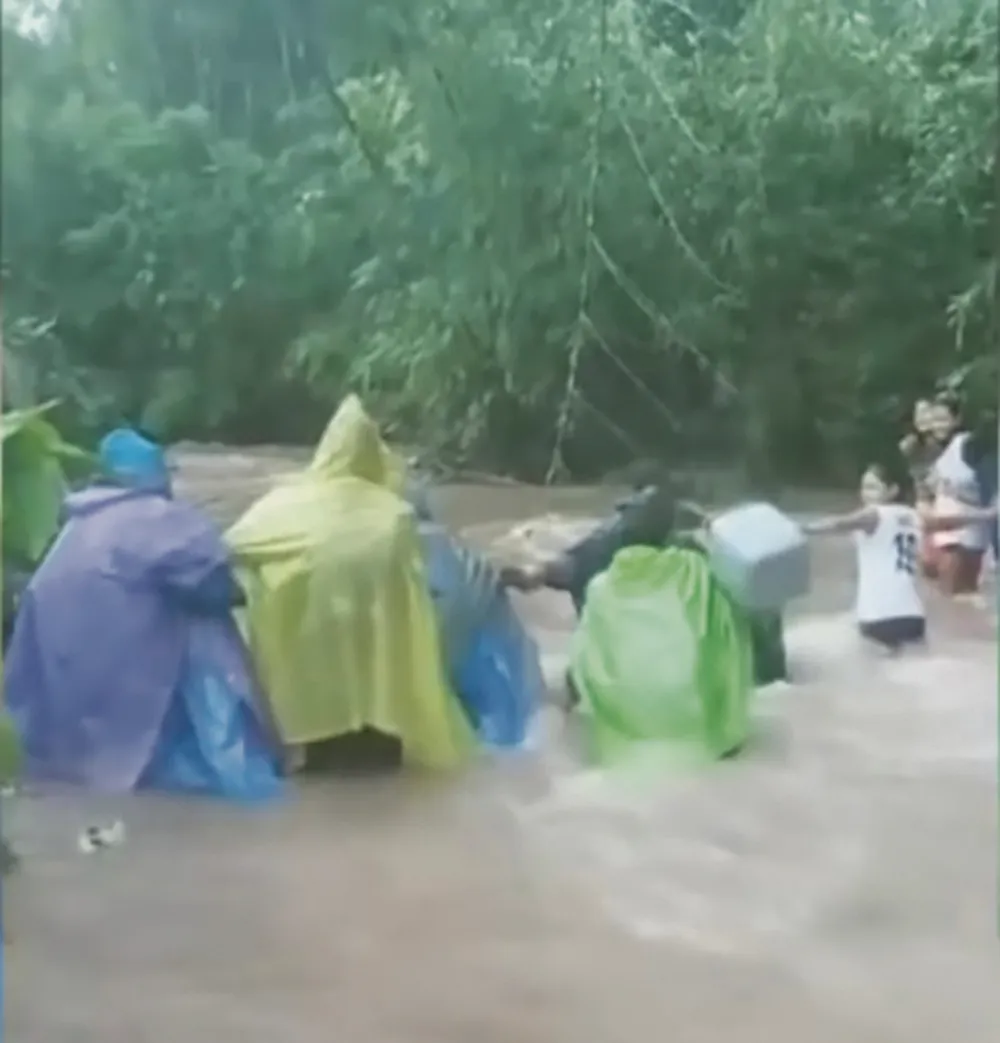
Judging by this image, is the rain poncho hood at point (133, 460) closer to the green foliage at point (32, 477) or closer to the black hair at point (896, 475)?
the green foliage at point (32, 477)

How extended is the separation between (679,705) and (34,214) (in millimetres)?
580

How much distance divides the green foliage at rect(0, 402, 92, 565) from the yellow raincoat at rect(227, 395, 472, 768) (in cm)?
13

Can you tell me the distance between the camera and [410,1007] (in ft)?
4.41

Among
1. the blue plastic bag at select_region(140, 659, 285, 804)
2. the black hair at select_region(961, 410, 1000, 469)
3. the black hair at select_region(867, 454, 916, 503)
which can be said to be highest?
the black hair at select_region(961, 410, 1000, 469)

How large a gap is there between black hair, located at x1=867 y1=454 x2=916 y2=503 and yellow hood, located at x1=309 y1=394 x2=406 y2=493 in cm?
34

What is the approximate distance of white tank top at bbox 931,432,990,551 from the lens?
136 centimetres

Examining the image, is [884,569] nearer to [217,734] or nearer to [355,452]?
[355,452]

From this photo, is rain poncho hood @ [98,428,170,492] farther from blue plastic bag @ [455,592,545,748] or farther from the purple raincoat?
blue plastic bag @ [455,592,545,748]

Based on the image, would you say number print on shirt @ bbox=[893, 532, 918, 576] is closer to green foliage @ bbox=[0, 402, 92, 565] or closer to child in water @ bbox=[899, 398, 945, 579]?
child in water @ bbox=[899, 398, 945, 579]

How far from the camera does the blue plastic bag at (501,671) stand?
1.38 meters

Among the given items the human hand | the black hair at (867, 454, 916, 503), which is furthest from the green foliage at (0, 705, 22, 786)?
the black hair at (867, 454, 916, 503)

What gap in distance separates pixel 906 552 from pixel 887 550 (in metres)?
0.01

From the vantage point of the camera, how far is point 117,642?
1.41 metres

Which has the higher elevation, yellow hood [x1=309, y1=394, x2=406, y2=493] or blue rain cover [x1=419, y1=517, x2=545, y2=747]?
yellow hood [x1=309, y1=394, x2=406, y2=493]
